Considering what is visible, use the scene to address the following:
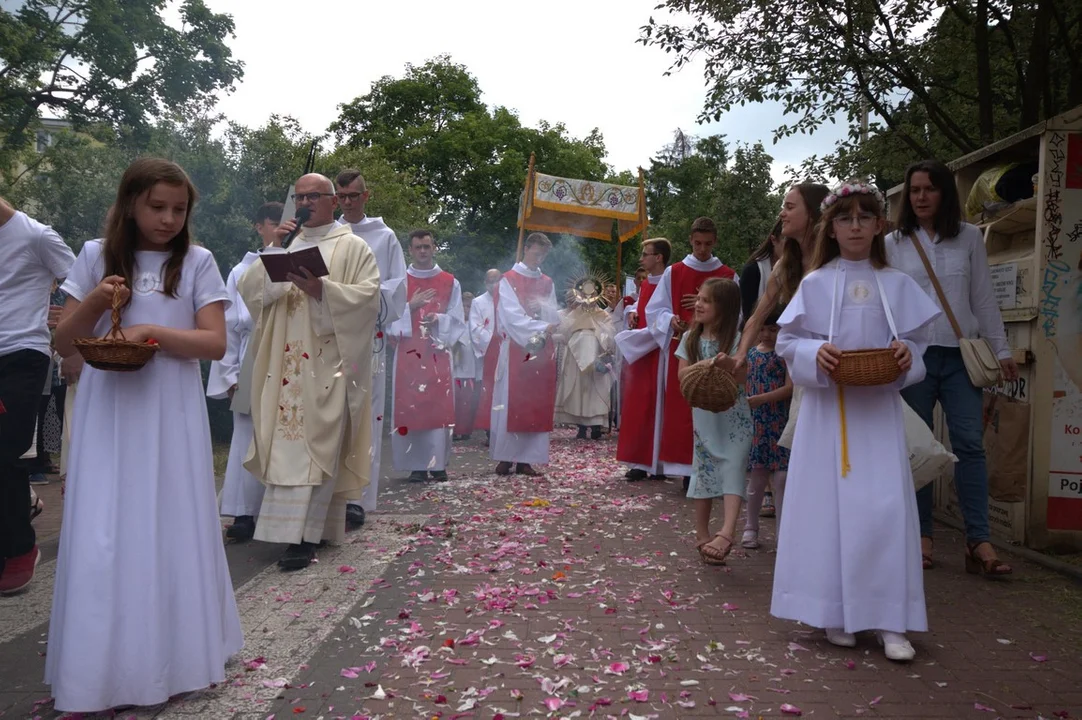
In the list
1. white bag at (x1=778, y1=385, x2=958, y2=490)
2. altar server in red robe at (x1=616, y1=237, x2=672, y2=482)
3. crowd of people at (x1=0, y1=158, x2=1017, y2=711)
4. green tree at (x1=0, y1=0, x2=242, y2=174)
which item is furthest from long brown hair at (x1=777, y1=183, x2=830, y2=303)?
green tree at (x1=0, y1=0, x2=242, y2=174)

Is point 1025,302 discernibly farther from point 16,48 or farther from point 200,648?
point 16,48

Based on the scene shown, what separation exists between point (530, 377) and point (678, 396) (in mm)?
2230

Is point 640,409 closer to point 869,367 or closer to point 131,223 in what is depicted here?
point 869,367

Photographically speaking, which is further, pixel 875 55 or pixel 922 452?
pixel 875 55

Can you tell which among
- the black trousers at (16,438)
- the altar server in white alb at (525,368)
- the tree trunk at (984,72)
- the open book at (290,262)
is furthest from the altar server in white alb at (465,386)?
the black trousers at (16,438)

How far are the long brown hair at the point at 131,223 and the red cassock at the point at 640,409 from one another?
649 cm

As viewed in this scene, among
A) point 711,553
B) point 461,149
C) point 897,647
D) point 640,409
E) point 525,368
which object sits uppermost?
point 461,149

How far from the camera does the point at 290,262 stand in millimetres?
6211

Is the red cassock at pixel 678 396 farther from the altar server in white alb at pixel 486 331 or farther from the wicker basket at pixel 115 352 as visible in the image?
the wicker basket at pixel 115 352

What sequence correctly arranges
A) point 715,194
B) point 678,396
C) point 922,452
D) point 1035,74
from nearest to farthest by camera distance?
1. point 922,452
2. point 678,396
3. point 1035,74
4. point 715,194

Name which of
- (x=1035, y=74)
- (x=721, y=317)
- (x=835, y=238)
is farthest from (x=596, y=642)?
(x=1035, y=74)

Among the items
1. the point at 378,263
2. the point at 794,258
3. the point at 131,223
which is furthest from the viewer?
the point at 378,263

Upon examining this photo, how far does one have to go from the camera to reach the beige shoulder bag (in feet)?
19.6

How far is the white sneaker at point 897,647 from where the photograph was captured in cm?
446
